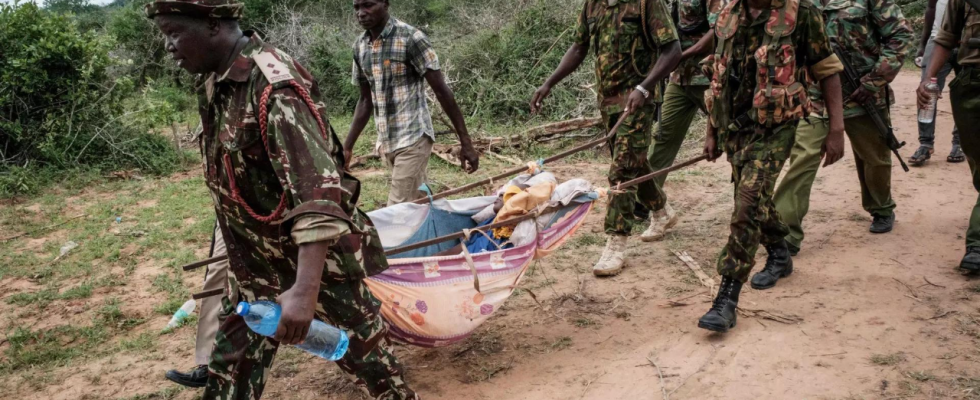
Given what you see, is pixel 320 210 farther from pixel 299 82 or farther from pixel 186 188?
pixel 186 188

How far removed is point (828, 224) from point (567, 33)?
538cm

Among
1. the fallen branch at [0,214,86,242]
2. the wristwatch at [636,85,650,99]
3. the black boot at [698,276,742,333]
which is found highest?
the wristwatch at [636,85,650,99]

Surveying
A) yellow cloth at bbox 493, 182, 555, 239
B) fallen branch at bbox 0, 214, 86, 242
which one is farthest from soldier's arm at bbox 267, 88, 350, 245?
fallen branch at bbox 0, 214, 86, 242

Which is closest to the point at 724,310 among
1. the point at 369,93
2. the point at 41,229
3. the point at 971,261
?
the point at 971,261

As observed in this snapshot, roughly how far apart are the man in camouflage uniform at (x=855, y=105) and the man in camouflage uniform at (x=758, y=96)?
728mm

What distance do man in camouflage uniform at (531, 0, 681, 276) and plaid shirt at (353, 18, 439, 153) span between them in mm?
764

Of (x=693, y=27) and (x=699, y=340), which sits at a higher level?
(x=693, y=27)

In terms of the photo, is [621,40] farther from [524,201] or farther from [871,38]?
[871,38]

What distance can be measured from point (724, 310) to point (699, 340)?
19 cm

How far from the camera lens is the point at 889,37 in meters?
4.34

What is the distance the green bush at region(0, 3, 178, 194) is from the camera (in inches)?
308

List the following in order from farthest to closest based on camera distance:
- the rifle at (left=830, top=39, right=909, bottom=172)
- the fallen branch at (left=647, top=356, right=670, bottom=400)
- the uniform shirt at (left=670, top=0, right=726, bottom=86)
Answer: the uniform shirt at (left=670, top=0, right=726, bottom=86) → the rifle at (left=830, top=39, right=909, bottom=172) → the fallen branch at (left=647, top=356, right=670, bottom=400)

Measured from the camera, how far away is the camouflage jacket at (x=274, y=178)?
2033 mm

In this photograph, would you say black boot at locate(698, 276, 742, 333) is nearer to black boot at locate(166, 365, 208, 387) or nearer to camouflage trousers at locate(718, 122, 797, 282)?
camouflage trousers at locate(718, 122, 797, 282)
